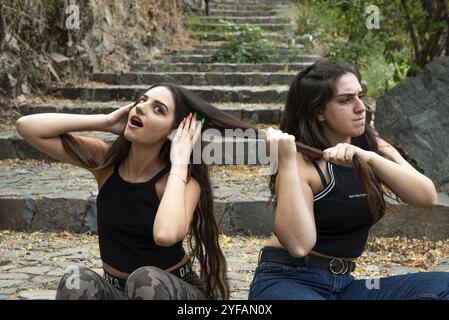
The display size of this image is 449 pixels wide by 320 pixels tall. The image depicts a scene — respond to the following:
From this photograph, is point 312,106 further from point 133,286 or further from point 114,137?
Answer: point 114,137

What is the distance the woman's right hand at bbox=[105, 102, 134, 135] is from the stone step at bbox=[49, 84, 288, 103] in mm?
5276

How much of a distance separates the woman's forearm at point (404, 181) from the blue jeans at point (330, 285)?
0.87 feet

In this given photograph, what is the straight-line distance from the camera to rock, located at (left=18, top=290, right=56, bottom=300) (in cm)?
356

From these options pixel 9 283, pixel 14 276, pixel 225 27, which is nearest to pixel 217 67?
pixel 225 27

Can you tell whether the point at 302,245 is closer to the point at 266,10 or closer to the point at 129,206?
the point at 129,206

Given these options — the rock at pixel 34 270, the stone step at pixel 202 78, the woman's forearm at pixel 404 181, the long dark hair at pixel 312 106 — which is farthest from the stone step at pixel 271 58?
the woman's forearm at pixel 404 181

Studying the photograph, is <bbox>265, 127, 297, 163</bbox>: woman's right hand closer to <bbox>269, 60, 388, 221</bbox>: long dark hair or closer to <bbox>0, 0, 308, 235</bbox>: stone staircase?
<bbox>269, 60, 388, 221</bbox>: long dark hair

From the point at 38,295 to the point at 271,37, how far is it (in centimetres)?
928

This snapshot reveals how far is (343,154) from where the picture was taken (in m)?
2.41

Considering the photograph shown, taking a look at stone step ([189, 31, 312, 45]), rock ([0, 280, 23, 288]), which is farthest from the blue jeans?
stone step ([189, 31, 312, 45])

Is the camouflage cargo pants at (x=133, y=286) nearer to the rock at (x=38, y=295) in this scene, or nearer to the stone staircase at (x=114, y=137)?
the rock at (x=38, y=295)

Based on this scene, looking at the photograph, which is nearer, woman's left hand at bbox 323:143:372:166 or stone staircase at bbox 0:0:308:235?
woman's left hand at bbox 323:143:372:166

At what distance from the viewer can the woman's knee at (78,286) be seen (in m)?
2.26

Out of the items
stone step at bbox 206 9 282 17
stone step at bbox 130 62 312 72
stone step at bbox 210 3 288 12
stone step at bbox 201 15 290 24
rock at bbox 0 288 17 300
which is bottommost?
rock at bbox 0 288 17 300
